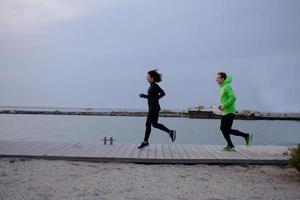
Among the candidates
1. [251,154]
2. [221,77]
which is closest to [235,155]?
[251,154]

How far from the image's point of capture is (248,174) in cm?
721

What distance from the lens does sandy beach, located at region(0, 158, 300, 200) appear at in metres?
5.50

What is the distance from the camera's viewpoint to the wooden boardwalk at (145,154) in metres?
8.13

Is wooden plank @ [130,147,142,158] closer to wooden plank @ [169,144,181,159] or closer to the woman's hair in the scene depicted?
wooden plank @ [169,144,181,159]

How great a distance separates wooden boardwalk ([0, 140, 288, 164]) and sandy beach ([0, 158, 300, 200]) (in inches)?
8.3

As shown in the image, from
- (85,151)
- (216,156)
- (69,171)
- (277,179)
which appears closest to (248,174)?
(277,179)

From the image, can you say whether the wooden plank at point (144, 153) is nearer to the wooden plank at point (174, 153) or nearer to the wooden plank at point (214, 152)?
the wooden plank at point (174, 153)

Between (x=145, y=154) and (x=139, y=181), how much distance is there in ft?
7.52

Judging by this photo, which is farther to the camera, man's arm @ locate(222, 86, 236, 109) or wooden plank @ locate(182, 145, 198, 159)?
man's arm @ locate(222, 86, 236, 109)

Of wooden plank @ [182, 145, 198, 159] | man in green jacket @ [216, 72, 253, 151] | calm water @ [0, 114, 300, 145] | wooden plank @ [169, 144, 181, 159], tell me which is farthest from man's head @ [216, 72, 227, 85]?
calm water @ [0, 114, 300, 145]

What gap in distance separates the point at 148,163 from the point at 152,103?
1.78 m

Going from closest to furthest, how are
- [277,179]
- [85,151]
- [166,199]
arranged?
[166,199], [277,179], [85,151]

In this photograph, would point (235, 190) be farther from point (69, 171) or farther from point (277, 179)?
point (69, 171)

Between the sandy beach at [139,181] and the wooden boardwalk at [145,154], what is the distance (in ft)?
0.69
